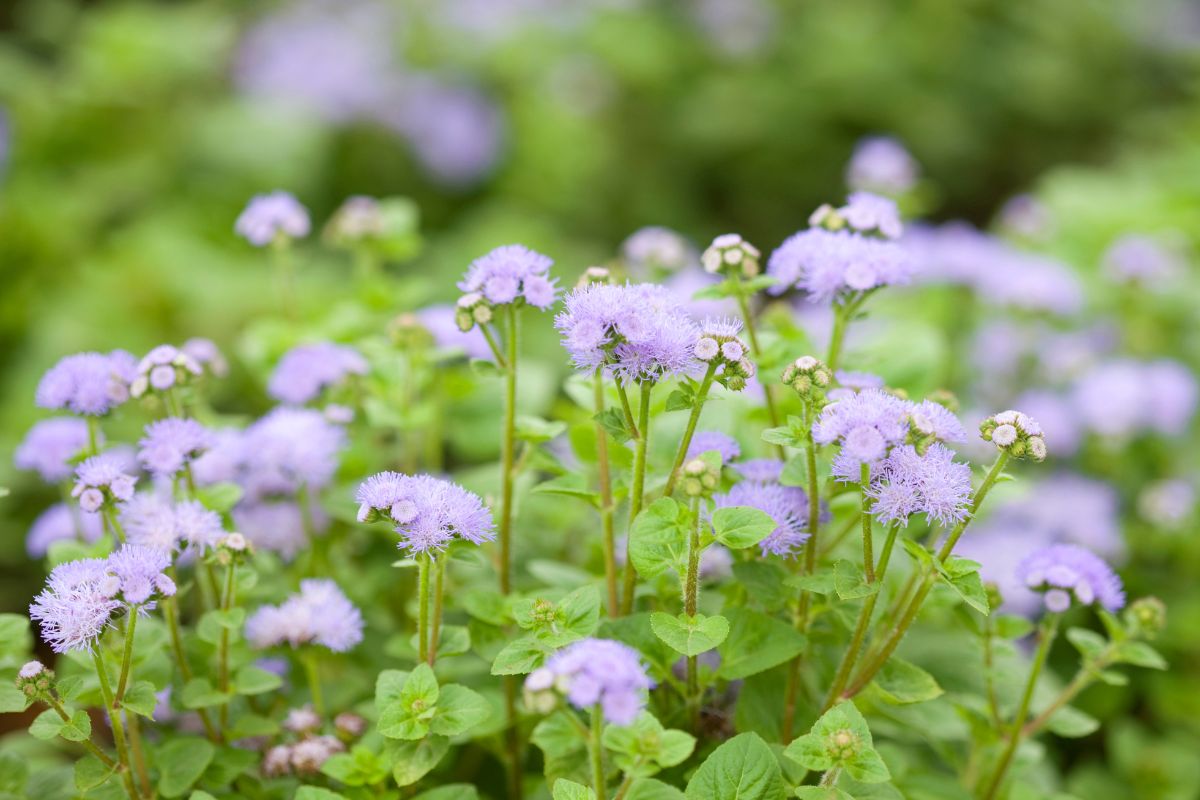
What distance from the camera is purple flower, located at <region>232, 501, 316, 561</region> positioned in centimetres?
186

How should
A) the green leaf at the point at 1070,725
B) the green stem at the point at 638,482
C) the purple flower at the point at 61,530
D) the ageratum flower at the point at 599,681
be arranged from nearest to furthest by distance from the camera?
the ageratum flower at the point at 599,681, the green stem at the point at 638,482, the green leaf at the point at 1070,725, the purple flower at the point at 61,530

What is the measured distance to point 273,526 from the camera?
1.87 metres

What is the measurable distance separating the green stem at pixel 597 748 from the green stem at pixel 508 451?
0.49 metres

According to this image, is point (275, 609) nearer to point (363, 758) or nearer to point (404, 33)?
point (363, 758)

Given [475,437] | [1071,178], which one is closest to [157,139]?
[475,437]

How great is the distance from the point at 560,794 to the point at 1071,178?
12.6 feet

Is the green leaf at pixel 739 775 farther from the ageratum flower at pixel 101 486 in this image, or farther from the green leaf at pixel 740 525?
the ageratum flower at pixel 101 486

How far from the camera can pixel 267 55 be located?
507 centimetres

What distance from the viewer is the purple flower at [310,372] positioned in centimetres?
188

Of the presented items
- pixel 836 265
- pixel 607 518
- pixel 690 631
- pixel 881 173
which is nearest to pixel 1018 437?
pixel 836 265

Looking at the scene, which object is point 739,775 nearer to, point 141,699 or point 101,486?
point 141,699

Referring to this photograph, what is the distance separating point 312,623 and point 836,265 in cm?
91

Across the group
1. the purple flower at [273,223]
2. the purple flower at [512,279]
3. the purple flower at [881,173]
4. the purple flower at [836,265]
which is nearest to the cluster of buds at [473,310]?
the purple flower at [512,279]

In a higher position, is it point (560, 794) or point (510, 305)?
point (510, 305)
